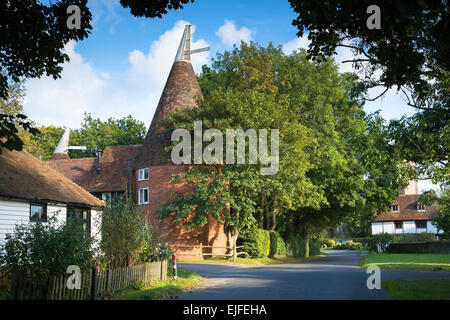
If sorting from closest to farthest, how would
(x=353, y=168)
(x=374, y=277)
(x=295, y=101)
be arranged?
(x=374, y=277), (x=295, y=101), (x=353, y=168)

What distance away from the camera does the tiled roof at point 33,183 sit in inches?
833

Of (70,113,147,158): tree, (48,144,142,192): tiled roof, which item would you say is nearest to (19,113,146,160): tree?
(70,113,147,158): tree

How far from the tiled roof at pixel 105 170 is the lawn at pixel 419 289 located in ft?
94.7

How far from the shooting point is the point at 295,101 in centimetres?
3956

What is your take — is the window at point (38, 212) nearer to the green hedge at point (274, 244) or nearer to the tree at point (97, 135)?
the green hedge at point (274, 244)

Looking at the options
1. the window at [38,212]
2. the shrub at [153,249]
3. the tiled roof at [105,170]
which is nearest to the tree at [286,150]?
the shrub at [153,249]

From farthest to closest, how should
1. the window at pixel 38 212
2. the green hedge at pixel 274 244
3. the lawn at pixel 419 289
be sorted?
the green hedge at pixel 274 244 → the window at pixel 38 212 → the lawn at pixel 419 289

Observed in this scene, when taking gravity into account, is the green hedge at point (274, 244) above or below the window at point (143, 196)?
below

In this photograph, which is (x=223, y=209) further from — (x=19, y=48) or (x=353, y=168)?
(x=19, y=48)

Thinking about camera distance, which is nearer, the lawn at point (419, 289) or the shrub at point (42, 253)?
the shrub at point (42, 253)

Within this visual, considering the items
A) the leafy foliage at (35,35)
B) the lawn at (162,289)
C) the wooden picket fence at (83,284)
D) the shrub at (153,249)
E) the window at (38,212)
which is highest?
the leafy foliage at (35,35)

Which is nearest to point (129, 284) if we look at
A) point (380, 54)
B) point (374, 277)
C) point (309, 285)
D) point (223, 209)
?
point (309, 285)

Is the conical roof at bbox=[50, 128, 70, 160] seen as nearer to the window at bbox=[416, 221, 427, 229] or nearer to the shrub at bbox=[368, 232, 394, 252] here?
the shrub at bbox=[368, 232, 394, 252]

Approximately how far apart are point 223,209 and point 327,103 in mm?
15782
